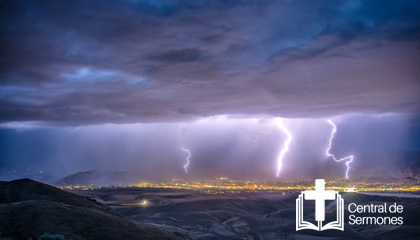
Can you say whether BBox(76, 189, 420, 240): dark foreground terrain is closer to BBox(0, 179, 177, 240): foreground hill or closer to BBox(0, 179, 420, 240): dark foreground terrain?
BBox(0, 179, 420, 240): dark foreground terrain

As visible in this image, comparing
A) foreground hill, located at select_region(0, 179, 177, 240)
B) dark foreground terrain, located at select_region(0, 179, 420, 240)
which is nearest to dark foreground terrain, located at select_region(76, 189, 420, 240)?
dark foreground terrain, located at select_region(0, 179, 420, 240)

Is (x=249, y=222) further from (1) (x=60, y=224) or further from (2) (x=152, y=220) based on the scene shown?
(1) (x=60, y=224)

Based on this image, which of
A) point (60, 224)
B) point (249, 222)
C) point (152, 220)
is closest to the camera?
point (60, 224)

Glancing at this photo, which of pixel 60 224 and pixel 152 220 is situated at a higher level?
pixel 152 220

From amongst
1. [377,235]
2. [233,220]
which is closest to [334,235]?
[377,235]

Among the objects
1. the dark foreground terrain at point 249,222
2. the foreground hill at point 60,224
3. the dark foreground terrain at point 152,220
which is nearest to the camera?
the foreground hill at point 60,224

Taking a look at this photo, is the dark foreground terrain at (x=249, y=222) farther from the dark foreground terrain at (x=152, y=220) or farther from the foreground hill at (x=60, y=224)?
the foreground hill at (x=60, y=224)

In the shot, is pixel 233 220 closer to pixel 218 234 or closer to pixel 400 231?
pixel 218 234

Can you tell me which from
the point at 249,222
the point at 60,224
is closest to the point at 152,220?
the point at 249,222

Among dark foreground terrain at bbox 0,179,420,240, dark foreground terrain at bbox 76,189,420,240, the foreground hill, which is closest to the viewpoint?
the foreground hill

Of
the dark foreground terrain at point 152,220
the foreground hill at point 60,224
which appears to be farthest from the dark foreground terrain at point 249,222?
the foreground hill at point 60,224

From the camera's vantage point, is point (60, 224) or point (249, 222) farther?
point (249, 222)
